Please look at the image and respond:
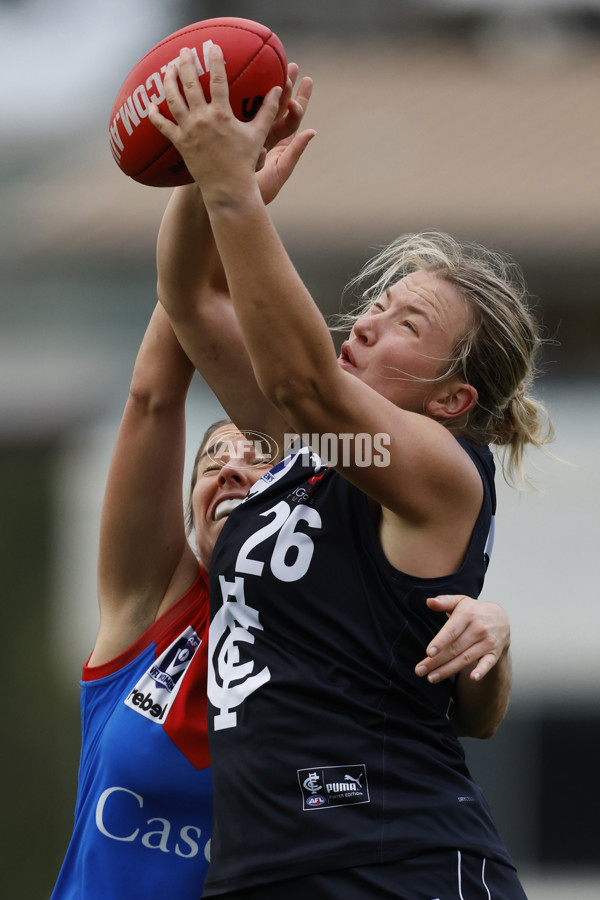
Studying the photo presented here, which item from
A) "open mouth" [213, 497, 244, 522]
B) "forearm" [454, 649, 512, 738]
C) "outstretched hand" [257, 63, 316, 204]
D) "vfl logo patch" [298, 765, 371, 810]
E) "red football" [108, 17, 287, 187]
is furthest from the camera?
"open mouth" [213, 497, 244, 522]

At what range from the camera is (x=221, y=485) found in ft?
10.1

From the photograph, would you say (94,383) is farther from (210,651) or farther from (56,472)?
(210,651)

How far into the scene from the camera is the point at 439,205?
9359 mm

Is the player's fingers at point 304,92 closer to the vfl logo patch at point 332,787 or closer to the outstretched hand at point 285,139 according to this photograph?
the outstretched hand at point 285,139

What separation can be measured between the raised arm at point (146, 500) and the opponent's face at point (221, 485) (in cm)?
10

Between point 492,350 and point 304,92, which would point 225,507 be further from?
point 304,92

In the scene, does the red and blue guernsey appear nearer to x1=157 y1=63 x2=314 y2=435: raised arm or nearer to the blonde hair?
x1=157 y1=63 x2=314 y2=435: raised arm

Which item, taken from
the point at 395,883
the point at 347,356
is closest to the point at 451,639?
the point at 395,883

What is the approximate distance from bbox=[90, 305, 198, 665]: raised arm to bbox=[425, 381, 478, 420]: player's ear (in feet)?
2.44

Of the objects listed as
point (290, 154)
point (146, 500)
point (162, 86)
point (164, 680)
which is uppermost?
point (290, 154)

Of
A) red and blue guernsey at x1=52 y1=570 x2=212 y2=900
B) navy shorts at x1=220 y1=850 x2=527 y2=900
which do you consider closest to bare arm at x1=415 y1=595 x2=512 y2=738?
navy shorts at x1=220 y1=850 x2=527 y2=900

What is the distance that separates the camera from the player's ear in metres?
2.48

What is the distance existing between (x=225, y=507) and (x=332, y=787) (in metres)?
1.04

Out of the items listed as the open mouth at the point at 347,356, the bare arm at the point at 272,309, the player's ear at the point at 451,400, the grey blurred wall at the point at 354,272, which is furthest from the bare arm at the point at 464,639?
the grey blurred wall at the point at 354,272
